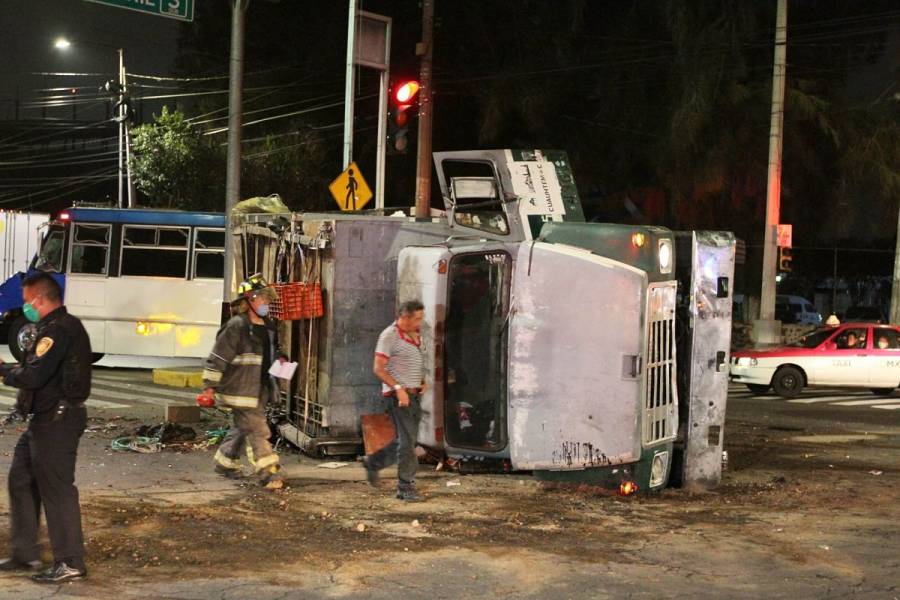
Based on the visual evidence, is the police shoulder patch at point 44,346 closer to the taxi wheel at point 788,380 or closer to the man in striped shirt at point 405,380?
the man in striped shirt at point 405,380

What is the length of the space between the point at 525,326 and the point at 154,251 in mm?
12950

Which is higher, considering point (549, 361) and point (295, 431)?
point (549, 361)

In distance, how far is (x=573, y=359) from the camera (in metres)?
8.58

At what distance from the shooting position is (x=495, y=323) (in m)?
9.03

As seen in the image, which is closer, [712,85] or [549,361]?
[549,361]

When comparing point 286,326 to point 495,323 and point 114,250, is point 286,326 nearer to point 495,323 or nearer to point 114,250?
point 495,323

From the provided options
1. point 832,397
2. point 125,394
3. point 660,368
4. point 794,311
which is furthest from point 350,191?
point 794,311

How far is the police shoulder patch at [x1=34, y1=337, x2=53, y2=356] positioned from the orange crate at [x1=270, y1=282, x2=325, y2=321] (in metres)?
4.25

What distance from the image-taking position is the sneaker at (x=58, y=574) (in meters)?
5.86

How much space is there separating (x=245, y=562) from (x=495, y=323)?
130 inches

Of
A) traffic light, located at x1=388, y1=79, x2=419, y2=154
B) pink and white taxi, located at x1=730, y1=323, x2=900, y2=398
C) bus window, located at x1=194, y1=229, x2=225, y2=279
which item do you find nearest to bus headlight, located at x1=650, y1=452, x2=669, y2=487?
traffic light, located at x1=388, y1=79, x2=419, y2=154

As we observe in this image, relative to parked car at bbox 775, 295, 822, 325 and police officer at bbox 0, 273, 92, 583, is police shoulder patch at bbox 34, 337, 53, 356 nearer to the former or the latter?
police officer at bbox 0, 273, 92, 583

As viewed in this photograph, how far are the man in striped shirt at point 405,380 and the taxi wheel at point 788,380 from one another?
40.6 ft

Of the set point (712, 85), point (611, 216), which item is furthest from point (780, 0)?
point (611, 216)
